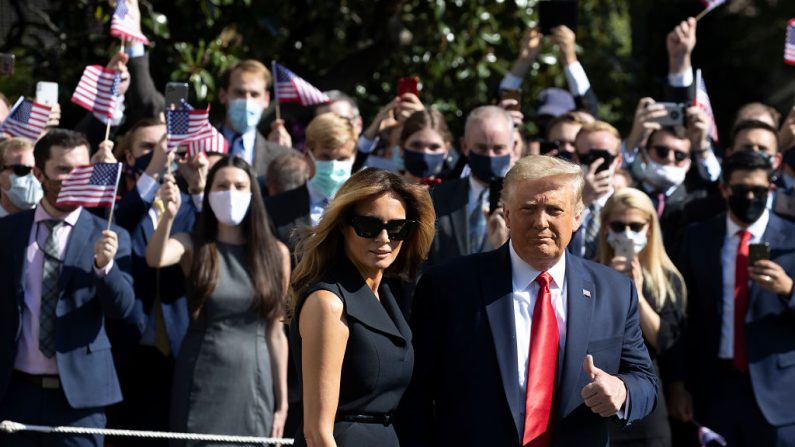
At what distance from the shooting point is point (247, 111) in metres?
9.54

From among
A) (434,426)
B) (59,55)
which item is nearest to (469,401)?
(434,426)

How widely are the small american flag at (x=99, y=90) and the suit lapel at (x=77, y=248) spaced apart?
1148mm

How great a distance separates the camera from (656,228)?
8.29m

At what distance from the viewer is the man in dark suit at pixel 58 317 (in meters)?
7.75

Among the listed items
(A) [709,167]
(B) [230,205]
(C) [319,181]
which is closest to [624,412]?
(B) [230,205]

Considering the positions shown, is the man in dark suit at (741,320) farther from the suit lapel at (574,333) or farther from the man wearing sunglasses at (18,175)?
the man wearing sunglasses at (18,175)

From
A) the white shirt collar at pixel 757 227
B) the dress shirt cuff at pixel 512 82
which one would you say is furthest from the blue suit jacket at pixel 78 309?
the white shirt collar at pixel 757 227

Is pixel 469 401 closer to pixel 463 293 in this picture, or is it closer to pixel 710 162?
pixel 463 293

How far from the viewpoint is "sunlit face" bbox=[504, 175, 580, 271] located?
543 cm

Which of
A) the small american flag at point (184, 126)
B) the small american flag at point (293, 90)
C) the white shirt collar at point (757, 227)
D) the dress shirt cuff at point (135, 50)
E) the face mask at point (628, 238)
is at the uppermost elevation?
the dress shirt cuff at point (135, 50)

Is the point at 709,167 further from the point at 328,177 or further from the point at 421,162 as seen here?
the point at 328,177

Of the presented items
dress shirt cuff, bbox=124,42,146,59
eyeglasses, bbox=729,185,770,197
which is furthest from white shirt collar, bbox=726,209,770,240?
dress shirt cuff, bbox=124,42,146,59

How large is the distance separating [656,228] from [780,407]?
1230 millimetres

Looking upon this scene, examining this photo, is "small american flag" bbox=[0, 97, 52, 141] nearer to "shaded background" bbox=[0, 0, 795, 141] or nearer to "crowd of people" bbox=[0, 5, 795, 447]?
"crowd of people" bbox=[0, 5, 795, 447]
